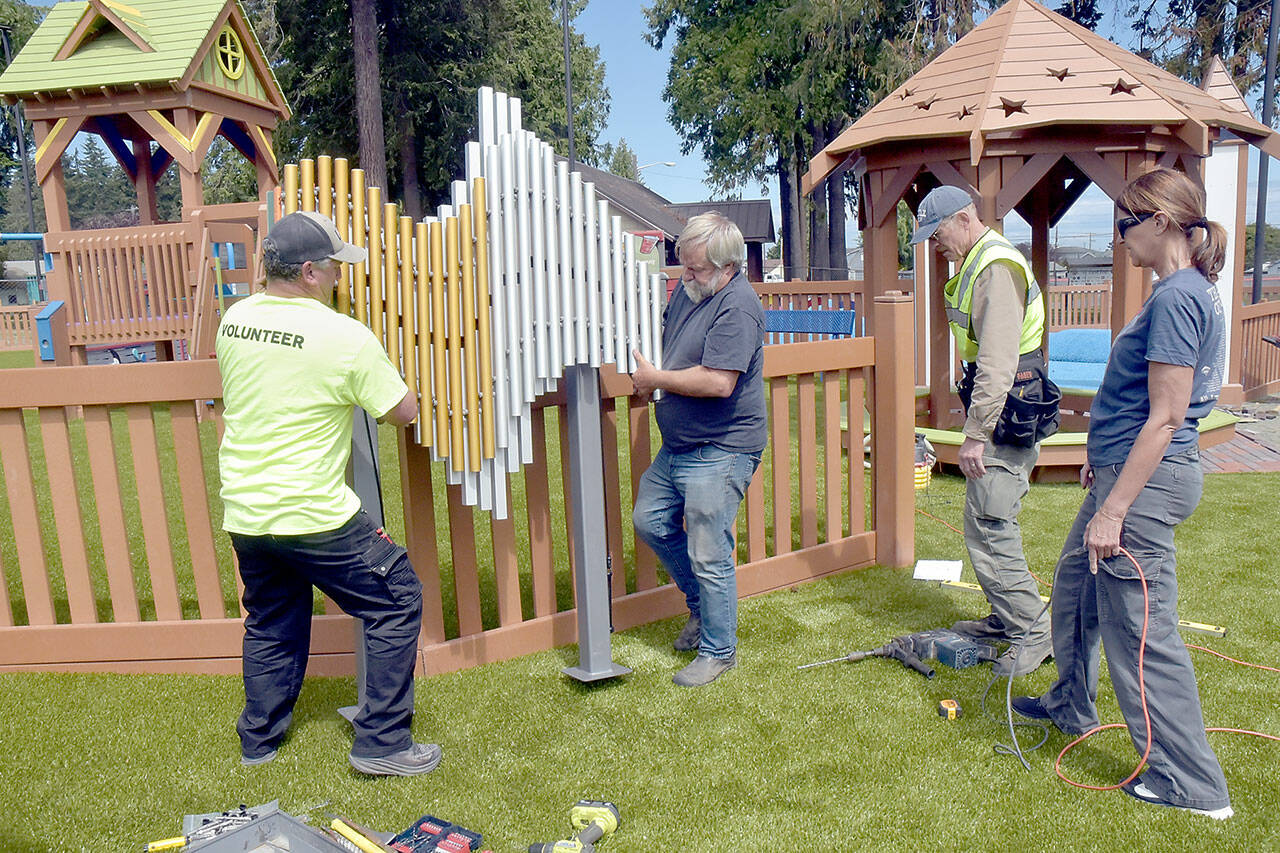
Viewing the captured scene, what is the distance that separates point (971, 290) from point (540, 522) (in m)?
2.10

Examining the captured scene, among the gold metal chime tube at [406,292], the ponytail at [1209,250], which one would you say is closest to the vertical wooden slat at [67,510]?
the gold metal chime tube at [406,292]

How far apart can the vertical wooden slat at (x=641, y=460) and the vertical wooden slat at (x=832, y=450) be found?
3.80 ft

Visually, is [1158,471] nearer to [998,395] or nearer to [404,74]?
[998,395]

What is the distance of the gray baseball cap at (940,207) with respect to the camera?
4.07m

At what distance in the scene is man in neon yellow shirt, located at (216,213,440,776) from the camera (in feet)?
→ 10.2

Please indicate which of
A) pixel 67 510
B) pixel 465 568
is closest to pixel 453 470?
pixel 465 568

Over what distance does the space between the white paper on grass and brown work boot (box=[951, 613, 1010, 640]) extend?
0.84 metres

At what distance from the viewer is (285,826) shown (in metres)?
2.80

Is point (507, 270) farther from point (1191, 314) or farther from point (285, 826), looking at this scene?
point (1191, 314)

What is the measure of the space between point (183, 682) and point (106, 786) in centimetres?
87

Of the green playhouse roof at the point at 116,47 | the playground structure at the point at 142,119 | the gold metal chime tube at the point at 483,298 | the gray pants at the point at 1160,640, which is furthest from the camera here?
the green playhouse roof at the point at 116,47

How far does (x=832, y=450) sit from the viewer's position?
216 inches

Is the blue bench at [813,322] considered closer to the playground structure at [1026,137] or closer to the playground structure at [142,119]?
the playground structure at [1026,137]

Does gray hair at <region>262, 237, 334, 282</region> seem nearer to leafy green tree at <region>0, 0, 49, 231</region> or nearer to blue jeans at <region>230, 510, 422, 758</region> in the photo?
blue jeans at <region>230, 510, 422, 758</region>
